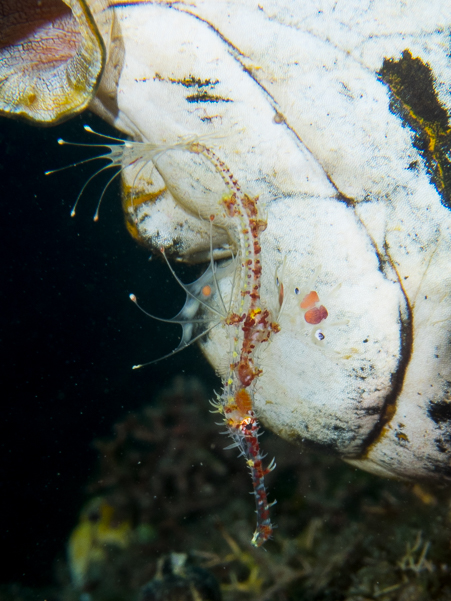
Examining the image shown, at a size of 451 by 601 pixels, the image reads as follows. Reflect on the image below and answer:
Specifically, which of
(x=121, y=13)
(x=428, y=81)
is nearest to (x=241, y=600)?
(x=428, y=81)

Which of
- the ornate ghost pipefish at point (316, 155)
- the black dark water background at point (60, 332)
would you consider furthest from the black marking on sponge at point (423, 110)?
the black dark water background at point (60, 332)

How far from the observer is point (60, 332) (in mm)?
5426

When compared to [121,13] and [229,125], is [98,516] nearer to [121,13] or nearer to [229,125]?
[229,125]

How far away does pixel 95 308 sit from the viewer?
543 cm

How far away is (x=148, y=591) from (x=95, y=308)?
3.82 m

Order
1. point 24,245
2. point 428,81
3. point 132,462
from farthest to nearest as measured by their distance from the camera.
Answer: point 24,245 < point 132,462 < point 428,81

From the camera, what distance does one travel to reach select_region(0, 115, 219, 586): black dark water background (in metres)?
4.89

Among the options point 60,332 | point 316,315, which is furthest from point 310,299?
point 60,332

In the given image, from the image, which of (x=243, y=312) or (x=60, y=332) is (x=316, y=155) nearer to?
(x=243, y=312)

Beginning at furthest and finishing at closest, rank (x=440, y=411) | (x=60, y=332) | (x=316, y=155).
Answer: (x=60, y=332)
(x=440, y=411)
(x=316, y=155)

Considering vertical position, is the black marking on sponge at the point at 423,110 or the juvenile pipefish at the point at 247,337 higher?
the black marking on sponge at the point at 423,110

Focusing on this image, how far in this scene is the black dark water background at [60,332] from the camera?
4895mm

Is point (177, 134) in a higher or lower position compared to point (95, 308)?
higher

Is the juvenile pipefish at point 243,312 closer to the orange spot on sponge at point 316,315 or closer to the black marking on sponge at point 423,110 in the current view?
the orange spot on sponge at point 316,315
